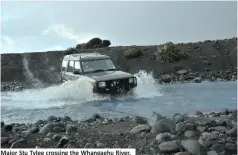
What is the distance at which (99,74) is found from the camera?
14.6m

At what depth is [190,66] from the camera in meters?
30.5

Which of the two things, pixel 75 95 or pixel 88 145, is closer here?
pixel 88 145

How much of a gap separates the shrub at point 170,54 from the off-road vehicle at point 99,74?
16.7 metres

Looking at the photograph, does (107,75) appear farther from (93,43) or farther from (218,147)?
(93,43)

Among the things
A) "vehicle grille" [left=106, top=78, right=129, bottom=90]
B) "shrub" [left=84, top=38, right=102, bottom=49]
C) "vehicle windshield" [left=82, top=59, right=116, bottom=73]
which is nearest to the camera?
"vehicle grille" [left=106, top=78, right=129, bottom=90]

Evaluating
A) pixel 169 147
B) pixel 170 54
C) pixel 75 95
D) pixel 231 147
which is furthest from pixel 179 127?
pixel 170 54

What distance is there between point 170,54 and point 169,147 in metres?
27.2

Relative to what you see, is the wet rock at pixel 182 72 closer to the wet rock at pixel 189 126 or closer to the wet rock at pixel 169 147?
the wet rock at pixel 189 126

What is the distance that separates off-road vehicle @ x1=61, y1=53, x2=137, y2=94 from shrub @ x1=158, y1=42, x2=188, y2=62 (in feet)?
54.8

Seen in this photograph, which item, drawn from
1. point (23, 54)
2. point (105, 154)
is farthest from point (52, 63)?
point (105, 154)

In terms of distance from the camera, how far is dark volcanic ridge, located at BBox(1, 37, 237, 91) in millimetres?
29578

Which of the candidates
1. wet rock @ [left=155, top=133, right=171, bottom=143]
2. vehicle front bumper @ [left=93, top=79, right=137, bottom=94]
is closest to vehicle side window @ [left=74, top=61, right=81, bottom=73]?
vehicle front bumper @ [left=93, top=79, right=137, bottom=94]

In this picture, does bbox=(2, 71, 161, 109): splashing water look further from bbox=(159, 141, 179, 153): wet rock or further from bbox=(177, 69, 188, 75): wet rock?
bbox=(177, 69, 188, 75): wet rock

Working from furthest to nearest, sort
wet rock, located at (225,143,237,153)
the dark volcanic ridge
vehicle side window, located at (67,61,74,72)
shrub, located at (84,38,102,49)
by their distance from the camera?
shrub, located at (84,38,102,49), the dark volcanic ridge, vehicle side window, located at (67,61,74,72), wet rock, located at (225,143,237,153)
